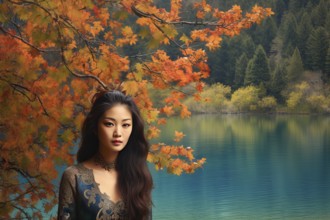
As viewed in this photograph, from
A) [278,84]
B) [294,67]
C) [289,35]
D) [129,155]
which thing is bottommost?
[129,155]

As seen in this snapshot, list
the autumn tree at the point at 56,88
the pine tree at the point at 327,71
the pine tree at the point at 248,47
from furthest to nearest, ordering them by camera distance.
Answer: the pine tree at the point at 248,47 < the pine tree at the point at 327,71 < the autumn tree at the point at 56,88

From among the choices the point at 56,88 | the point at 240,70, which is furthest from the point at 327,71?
the point at 56,88

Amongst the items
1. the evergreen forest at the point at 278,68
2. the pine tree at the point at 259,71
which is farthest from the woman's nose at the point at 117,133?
the pine tree at the point at 259,71

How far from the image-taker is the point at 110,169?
6.69 feet

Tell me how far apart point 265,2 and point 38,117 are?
71456 millimetres

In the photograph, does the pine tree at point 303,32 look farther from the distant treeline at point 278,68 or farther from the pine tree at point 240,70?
the pine tree at point 240,70

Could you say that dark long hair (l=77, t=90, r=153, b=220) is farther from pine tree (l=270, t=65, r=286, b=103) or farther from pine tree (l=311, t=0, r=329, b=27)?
pine tree (l=311, t=0, r=329, b=27)

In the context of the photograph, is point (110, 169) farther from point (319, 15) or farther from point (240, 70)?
point (319, 15)

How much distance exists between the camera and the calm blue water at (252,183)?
13.9 meters

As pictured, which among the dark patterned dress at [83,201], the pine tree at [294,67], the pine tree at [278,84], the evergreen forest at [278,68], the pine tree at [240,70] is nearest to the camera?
the dark patterned dress at [83,201]

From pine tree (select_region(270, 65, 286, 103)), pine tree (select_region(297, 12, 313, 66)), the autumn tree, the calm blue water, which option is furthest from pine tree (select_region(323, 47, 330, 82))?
the autumn tree

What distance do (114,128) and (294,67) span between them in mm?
59841

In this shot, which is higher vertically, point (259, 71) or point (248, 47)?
point (248, 47)

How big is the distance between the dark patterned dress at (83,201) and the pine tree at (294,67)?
194ft
